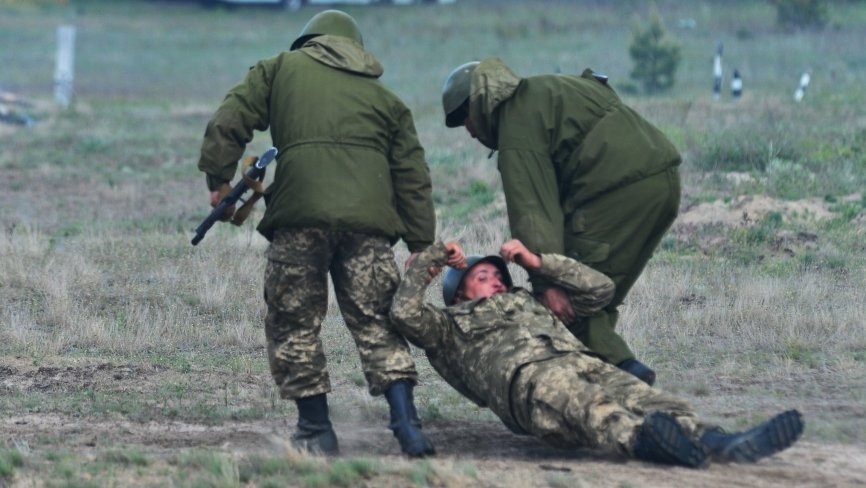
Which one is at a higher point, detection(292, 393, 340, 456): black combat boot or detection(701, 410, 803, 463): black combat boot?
detection(701, 410, 803, 463): black combat boot

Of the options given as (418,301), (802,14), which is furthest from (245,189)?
(802,14)

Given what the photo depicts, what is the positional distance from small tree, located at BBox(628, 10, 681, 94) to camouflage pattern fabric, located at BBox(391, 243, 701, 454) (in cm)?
1741

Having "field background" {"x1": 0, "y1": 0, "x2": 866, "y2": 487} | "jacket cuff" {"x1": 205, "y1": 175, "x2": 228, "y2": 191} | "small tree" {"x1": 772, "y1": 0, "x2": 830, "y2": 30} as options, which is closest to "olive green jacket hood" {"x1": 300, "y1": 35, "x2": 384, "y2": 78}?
"jacket cuff" {"x1": 205, "y1": 175, "x2": 228, "y2": 191}

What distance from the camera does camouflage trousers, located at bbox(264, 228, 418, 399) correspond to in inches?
255

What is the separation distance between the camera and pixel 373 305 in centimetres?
654

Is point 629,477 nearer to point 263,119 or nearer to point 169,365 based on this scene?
point 263,119

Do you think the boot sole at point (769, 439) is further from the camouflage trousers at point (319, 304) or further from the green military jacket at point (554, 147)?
the camouflage trousers at point (319, 304)

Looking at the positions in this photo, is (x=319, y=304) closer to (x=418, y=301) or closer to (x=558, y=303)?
(x=418, y=301)

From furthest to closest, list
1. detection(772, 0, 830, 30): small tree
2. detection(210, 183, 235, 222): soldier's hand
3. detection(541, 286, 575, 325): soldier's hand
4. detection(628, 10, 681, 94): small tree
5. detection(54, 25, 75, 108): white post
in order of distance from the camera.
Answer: detection(772, 0, 830, 30): small tree, detection(54, 25, 75, 108): white post, detection(628, 10, 681, 94): small tree, detection(210, 183, 235, 222): soldier's hand, detection(541, 286, 575, 325): soldier's hand

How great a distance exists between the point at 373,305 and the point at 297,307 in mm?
357

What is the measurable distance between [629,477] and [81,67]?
31192 mm

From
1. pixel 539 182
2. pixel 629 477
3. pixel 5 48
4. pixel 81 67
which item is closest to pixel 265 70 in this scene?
pixel 539 182

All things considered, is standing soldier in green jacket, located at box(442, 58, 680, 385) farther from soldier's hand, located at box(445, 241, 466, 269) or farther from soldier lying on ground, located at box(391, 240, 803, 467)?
soldier's hand, located at box(445, 241, 466, 269)

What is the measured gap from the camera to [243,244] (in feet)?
39.8
